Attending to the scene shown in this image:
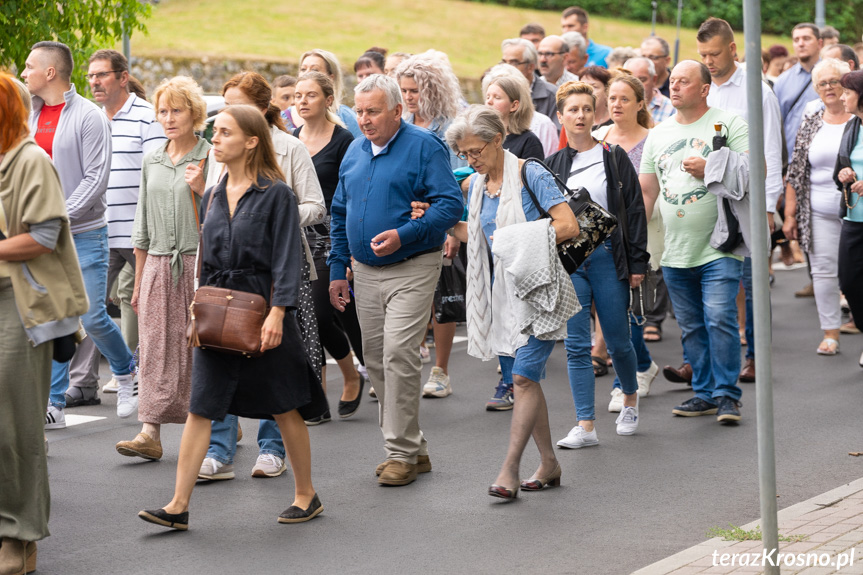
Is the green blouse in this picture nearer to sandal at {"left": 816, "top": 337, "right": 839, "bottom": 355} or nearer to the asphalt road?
the asphalt road

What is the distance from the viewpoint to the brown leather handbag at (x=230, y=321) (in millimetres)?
5750

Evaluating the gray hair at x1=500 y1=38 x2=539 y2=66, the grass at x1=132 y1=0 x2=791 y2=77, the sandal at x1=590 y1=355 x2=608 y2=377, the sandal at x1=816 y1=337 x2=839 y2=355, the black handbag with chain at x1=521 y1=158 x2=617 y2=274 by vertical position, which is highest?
the grass at x1=132 y1=0 x2=791 y2=77

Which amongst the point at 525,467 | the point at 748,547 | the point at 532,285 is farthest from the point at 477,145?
the point at 748,547

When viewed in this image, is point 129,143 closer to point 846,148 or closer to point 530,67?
point 530,67

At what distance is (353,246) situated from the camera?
6.96 m

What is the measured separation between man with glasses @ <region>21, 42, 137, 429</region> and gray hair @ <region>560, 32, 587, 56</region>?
6.84 metres

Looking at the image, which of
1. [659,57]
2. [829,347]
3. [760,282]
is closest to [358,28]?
[659,57]

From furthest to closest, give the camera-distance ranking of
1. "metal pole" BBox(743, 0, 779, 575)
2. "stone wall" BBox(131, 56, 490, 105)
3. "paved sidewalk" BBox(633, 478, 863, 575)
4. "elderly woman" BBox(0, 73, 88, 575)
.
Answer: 1. "stone wall" BBox(131, 56, 490, 105)
2. "elderly woman" BBox(0, 73, 88, 575)
3. "paved sidewalk" BBox(633, 478, 863, 575)
4. "metal pole" BBox(743, 0, 779, 575)

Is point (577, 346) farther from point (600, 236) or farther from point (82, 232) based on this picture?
point (82, 232)

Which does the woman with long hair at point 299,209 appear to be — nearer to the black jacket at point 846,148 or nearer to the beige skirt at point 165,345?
the beige skirt at point 165,345

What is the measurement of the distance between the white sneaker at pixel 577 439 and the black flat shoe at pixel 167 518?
248 cm

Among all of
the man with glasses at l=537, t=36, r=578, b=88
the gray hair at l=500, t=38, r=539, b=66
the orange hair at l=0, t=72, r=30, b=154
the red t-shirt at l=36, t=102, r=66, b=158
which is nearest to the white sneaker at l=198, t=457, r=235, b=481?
the orange hair at l=0, t=72, r=30, b=154

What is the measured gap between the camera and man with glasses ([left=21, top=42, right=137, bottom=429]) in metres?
8.11

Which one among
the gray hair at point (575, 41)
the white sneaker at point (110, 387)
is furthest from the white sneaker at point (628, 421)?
the gray hair at point (575, 41)
